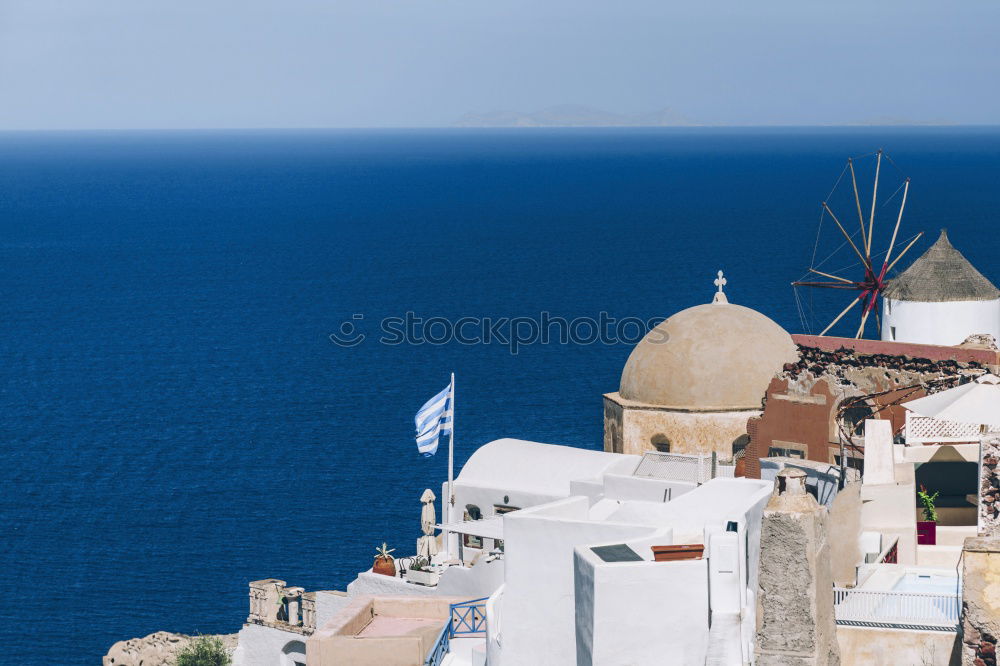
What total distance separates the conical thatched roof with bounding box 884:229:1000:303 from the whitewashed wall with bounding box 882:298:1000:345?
149mm

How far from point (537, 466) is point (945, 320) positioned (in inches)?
444

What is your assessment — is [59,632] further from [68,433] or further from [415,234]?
[415,234]

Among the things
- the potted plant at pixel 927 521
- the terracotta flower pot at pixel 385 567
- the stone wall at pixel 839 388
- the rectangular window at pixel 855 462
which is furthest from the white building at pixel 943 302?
the terracotta flower pot at pixel 385 567

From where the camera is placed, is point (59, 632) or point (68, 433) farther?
point (68, 433)

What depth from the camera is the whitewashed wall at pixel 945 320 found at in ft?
129

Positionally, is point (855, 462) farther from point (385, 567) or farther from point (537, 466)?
point (385, 567)

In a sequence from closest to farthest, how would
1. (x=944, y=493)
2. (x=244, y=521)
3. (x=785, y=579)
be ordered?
1. (x=785, y=579)
2. (x=944, y=493)
3. (x=244, y=521)

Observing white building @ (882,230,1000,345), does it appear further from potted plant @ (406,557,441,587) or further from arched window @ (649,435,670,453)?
potted plant @ (406,557,441,587)

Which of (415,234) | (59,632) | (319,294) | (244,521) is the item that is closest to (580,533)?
(59,632)

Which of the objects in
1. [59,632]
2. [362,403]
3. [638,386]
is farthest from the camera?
[362,403]

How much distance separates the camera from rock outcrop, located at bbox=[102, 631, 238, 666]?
3841cm

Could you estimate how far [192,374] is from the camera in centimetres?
9156

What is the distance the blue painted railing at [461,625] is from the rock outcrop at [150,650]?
1379 cm

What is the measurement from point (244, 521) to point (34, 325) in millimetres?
58742
